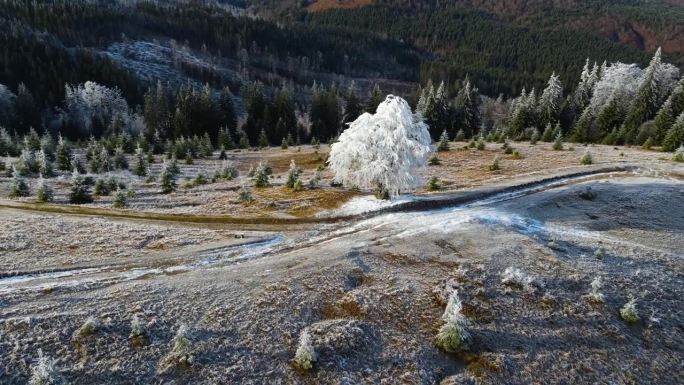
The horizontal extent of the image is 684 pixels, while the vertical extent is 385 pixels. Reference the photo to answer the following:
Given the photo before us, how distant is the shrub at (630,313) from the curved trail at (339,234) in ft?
32.3

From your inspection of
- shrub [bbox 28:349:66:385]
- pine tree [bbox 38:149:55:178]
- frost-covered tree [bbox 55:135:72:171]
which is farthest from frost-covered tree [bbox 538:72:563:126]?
shrub [bbox 28:349:66:385]

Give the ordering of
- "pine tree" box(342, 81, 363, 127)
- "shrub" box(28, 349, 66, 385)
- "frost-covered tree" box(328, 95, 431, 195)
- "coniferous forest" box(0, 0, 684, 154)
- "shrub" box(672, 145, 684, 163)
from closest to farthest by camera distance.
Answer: "shrub" box(28, 349, 66, 385) → "frost-covered tree" box(328, 95, 431, 195) → "shrub" box(672, 145, 684, 163) → "coniferous forest" box(0, 0, 684, 154) → "pine tree" box(342, 81, 363, 127)

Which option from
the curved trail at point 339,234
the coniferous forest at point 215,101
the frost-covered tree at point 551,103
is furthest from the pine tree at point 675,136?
the frost-covered tree at point 551,103

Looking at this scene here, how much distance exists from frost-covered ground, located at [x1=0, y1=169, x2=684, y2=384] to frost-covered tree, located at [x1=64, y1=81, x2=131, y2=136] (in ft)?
297

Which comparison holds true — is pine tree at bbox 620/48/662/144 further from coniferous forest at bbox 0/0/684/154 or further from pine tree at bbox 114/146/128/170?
pine tree at bbox 114/146/128/170

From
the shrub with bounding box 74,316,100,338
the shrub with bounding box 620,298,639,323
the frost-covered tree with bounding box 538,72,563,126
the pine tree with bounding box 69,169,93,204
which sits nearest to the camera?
the shrub with bounding box 74,316,100,338

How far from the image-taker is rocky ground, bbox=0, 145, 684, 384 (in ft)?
59.5

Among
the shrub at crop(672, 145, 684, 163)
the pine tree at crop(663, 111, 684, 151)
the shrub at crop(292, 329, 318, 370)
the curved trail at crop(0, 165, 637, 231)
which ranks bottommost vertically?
the shrub at crop(292, 329, 318, 370)

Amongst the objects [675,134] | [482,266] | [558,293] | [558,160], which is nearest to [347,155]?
[482,266]

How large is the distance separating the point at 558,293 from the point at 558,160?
38.5 m

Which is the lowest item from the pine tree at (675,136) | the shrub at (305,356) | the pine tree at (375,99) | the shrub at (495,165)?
the shrub at (305,356)

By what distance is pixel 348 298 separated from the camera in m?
22.8

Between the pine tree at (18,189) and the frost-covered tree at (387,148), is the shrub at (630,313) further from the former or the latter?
the pine tree at (18,189)

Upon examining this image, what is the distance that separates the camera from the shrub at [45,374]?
15.4 metres
